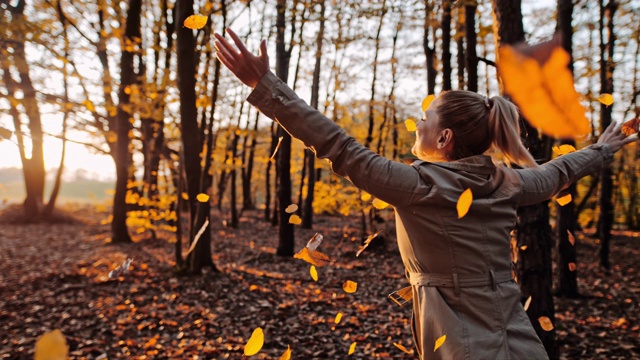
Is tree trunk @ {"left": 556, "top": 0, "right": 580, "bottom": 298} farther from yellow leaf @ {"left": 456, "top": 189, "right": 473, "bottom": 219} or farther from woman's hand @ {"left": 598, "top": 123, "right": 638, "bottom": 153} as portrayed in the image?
yellow leaf @ {"left": 456, "top": 189, "right": 473, "bottom": 219}

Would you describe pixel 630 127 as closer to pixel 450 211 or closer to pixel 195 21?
pixel 450 211

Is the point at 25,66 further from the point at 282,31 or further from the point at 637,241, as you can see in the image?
the point at 637,241

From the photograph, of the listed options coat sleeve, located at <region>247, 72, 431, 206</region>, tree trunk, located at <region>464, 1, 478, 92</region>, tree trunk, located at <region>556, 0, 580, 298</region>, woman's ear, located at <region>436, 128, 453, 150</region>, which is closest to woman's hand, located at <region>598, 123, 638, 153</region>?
woman's ear, located at <region>436, 128, 453, 150</region>

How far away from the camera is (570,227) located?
7266mm

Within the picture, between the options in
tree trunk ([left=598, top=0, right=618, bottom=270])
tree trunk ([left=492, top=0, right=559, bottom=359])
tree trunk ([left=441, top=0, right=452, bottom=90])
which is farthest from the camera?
tree trunk ([left=598, top=0, right=618, bottom=270])

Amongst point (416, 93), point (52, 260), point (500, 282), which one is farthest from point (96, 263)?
point (416, 93)

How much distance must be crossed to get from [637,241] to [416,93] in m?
10.2

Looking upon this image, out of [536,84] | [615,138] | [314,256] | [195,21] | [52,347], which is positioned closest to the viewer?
[52,347]

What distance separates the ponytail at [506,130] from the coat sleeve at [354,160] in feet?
1.48

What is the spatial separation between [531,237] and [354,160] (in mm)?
3217

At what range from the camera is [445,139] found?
5.24 ft

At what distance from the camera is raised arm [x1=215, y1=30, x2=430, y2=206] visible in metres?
1.33

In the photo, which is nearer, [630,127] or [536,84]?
[630,127]

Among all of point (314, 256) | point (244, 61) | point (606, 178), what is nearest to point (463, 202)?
point (244, 61)
